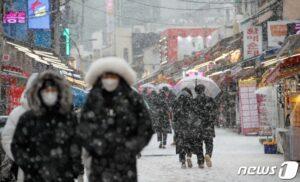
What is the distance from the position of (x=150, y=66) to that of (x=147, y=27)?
37.6 metres

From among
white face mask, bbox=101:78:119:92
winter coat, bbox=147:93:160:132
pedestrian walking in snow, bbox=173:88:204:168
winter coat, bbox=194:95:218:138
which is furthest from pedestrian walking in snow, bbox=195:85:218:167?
white face mask, bbox=101:78:119:92

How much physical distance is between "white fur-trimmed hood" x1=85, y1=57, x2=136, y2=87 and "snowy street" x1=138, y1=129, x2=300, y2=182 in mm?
5511

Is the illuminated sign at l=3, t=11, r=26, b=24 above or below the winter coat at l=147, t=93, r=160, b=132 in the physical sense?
above

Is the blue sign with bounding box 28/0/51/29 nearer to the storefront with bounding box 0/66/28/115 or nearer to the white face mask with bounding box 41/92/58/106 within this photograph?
A: the storefront with bounding box 0/66/28/115

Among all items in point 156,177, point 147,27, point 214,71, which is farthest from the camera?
point 147,27

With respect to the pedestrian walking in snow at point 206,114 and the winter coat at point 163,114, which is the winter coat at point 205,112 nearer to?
the pedestrian walking in snow at point 206,114

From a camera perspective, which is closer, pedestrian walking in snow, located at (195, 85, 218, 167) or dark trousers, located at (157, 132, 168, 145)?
pedestrian walking in snow, located at (195, 85, 218, 167)

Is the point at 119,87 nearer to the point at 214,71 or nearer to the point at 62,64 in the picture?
the point at 62,64

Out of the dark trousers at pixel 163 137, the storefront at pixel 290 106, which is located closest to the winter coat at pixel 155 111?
the dark trousers at pixel 163 137

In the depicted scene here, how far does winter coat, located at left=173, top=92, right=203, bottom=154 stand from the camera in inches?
495

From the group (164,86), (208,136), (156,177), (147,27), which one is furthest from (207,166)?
(147,27)

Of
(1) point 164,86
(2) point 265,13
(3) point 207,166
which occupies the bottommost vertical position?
(3) point 207,166

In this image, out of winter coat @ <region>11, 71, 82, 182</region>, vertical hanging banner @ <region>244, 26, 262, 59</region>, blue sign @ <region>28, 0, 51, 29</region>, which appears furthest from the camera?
blue sign @ <region>28, 0, 51, 29</region>

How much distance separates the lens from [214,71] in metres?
33.0
